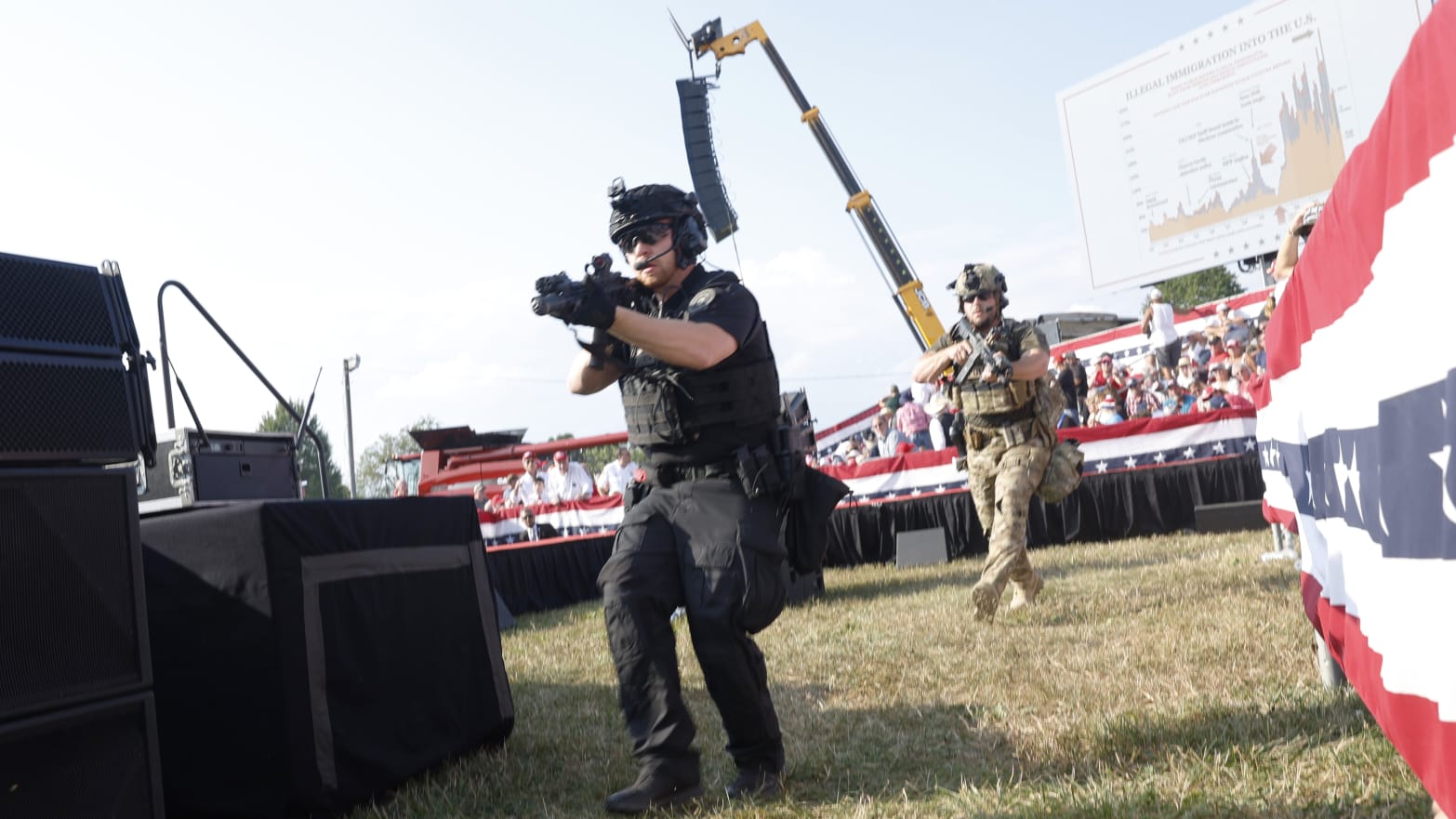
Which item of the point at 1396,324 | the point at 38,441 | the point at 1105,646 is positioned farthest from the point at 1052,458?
the point at 38,441

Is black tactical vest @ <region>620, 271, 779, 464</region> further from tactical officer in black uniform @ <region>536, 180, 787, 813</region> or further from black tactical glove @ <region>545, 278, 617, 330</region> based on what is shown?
Answer: black tactical glove @ <region>545, 278, 617, 330</region>

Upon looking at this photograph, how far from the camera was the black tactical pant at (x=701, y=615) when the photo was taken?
12.3 ft

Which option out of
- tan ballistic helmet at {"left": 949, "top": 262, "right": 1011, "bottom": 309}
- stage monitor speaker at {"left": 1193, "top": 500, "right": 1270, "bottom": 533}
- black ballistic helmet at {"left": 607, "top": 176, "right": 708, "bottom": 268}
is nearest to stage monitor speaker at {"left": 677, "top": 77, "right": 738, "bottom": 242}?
stage monitor speaker at {"left": 1193, "top": 500, "right": 1270, "bottom": 533}

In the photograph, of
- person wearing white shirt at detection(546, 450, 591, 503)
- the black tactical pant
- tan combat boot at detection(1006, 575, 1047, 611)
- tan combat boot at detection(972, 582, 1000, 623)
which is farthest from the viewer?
person wearing white shirt at detection(546, 450, 591, 503)

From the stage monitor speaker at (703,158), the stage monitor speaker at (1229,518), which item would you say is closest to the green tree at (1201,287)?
the stage monitor speaker at (703,158)

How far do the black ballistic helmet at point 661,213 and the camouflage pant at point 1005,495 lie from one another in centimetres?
356

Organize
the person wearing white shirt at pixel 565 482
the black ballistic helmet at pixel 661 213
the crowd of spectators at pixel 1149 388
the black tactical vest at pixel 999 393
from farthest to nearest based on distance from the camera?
the person wearing white shirt at pixel 565 482, the crowd of spectators at pixel 1149 388, the black tactical vest at pixel 999 393, the black ballistic helmet at pixel 661 213

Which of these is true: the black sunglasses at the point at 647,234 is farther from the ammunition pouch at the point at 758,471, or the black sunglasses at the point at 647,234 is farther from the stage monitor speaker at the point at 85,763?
the stage monitor speaker at the point at 85,763

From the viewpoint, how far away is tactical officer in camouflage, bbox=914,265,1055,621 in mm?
7059

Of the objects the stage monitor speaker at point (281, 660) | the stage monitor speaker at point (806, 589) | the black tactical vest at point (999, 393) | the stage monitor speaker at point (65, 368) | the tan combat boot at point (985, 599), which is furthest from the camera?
the stage monitor speaker at point (806, 589)

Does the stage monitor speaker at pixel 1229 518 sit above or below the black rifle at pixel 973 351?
below

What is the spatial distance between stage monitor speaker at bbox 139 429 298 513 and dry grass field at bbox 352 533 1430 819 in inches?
70.5

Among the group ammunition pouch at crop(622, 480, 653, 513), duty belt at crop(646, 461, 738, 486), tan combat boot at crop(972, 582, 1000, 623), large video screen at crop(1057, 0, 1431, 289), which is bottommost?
tan combat boot at crop(972, 582, 1000, 623)

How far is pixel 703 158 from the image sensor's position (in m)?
24.9
